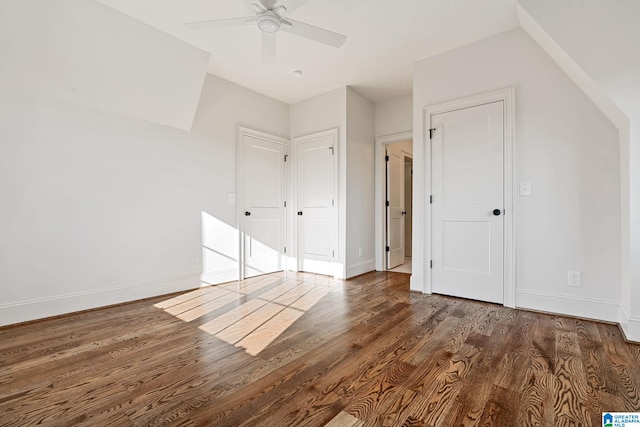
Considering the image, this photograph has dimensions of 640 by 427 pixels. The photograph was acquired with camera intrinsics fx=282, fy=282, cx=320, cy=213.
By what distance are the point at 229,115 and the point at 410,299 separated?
134 inches

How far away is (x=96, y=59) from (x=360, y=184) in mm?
3446

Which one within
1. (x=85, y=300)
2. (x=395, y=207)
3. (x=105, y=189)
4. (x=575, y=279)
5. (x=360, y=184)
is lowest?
(x=85, y=300)

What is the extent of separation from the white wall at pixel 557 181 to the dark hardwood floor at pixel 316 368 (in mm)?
286

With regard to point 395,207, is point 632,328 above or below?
below

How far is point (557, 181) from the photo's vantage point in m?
2.63

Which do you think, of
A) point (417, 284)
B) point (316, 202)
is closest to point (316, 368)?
point (417, 284)

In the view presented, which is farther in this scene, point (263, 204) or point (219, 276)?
point (263, 204)

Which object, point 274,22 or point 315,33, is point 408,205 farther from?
point 274,22

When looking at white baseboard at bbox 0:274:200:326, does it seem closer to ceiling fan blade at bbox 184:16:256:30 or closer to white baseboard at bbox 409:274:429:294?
ceiling fan blade at bbox 184:16:256:30

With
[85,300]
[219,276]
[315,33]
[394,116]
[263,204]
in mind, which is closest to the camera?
[315,33]

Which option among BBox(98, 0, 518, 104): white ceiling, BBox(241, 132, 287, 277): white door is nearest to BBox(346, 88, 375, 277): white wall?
BBox(98, 0, 518, 104): white ceiling

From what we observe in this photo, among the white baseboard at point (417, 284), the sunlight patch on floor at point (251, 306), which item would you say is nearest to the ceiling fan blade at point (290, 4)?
the sunlight patch on floor at point (251, 306)

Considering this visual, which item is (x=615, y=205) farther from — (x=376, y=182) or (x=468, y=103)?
(x=376, y=182)
